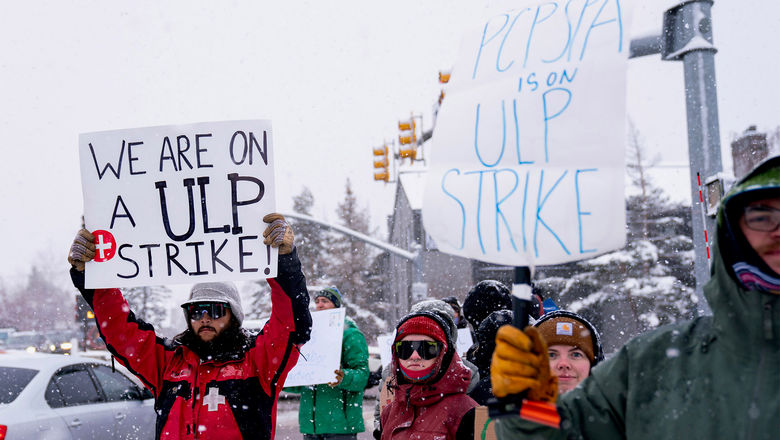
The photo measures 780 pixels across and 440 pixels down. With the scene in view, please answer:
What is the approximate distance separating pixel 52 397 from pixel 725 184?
6278 millimetres

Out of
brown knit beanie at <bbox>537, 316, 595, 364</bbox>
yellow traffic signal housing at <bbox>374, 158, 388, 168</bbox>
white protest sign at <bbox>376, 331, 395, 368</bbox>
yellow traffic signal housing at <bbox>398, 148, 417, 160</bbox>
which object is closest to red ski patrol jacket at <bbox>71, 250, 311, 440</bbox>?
brown knit beanie at <bbox>537, 316, 595, 364</bbox>

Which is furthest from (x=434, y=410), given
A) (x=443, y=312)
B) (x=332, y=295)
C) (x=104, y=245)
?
(x=332, y=295)

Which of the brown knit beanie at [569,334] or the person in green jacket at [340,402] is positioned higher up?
the brown knit beanie at [569,334]

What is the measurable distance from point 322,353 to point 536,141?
168 inches

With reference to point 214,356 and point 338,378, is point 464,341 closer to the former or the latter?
point 338,378

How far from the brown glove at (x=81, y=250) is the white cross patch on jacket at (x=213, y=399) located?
0.86m

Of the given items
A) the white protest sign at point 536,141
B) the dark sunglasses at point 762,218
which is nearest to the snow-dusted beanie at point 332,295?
the white protest sign at point 536,141

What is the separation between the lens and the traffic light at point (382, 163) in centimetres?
1570

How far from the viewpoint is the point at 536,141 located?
196 centimetres

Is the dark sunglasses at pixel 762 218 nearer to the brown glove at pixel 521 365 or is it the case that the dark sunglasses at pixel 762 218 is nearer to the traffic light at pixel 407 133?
the brown glove at pixel 521 365

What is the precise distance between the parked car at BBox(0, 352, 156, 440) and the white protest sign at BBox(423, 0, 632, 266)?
5766 mm

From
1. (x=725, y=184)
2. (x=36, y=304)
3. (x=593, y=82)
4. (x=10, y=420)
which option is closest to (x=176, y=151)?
(x=593, y=82)

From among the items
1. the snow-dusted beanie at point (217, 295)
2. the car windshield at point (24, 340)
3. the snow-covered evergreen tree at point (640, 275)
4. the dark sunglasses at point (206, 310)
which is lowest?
the car windshield at point (24, 340)

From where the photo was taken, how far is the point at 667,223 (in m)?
28.2
